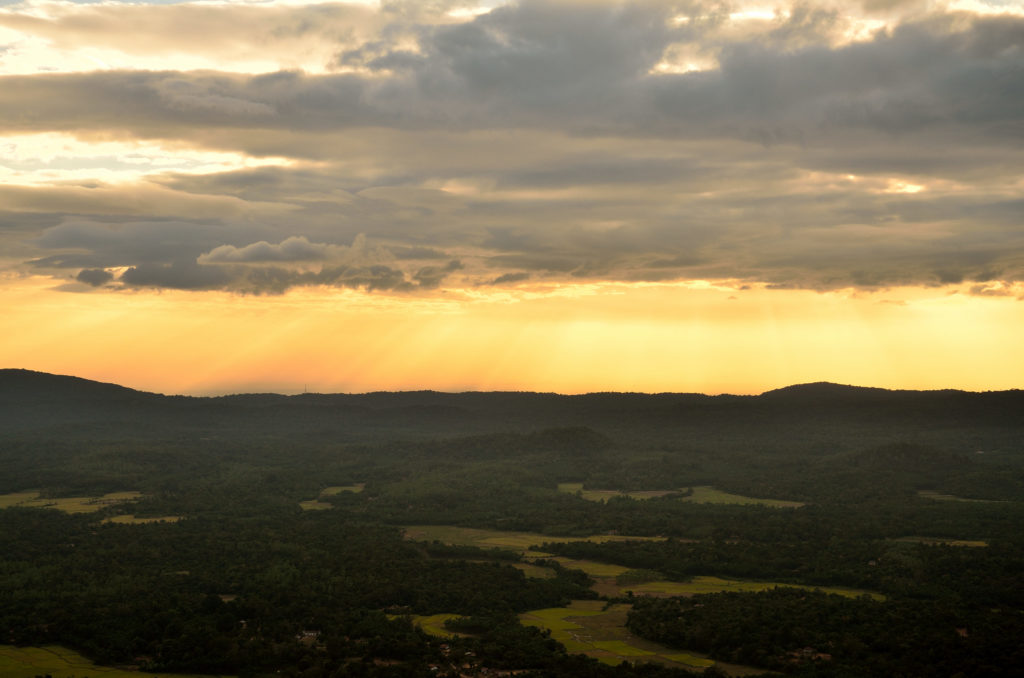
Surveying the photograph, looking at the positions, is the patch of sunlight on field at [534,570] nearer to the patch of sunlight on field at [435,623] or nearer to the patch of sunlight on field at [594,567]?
the patch of sunlight on field at [594,567]

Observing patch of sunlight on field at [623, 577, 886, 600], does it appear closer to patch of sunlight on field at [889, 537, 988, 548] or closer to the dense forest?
the dense forest

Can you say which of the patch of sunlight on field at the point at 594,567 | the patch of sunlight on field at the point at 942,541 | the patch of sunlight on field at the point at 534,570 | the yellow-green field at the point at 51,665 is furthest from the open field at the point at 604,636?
the patch of sunlight on field at the point at 942,541

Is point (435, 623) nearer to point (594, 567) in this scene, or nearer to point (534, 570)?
point (534, 570)

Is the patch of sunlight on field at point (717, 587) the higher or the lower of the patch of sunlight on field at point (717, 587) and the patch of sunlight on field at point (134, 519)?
the higher

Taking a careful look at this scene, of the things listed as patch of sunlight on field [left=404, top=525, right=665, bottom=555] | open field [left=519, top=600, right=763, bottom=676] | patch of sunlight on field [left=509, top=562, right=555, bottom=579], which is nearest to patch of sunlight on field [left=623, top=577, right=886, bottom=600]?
open field [left=519, top=600, right=763, bottom=676]

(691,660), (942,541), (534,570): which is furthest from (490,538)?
(691,660)
